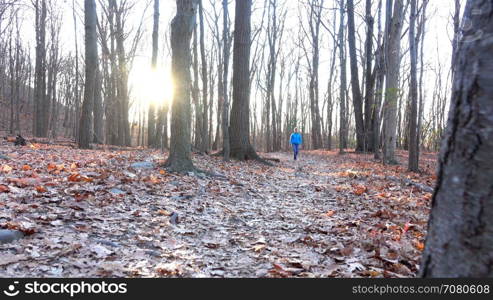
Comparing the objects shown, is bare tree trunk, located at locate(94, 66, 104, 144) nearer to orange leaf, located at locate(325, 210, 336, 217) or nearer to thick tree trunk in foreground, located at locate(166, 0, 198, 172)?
thick tree trunk in foreground, located at locate(166, 0, 198, 172)

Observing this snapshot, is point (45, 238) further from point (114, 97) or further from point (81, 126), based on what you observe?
point (114, 97)

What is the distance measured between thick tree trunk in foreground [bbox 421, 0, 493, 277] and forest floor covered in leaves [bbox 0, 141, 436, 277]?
Result: 1.28 meters

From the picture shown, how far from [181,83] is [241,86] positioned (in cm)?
506

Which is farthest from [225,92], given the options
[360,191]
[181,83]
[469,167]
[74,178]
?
[469,167]

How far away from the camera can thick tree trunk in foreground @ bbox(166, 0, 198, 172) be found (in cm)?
713

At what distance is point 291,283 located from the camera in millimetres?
1816

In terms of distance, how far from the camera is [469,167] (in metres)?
1.39

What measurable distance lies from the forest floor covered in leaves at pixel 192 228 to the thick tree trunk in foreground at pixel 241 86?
17.4 feet

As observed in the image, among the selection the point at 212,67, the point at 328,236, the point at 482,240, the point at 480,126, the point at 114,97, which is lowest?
the point at 328,236

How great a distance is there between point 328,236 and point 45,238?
2984mm

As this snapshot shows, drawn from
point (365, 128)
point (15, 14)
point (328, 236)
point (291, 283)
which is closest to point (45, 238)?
point (291, 283)

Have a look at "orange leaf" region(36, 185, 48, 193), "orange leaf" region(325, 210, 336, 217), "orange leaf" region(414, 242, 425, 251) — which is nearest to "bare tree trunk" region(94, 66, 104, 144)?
"orange leaf" region(36, 185, 48, 193)

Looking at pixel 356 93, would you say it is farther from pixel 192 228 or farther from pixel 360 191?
pixel 192 228

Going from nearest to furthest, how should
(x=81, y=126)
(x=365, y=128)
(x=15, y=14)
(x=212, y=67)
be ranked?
(x=81, y=126) < (x=365, y=128) < (x=15, y=14) < (x=212, y=67)
